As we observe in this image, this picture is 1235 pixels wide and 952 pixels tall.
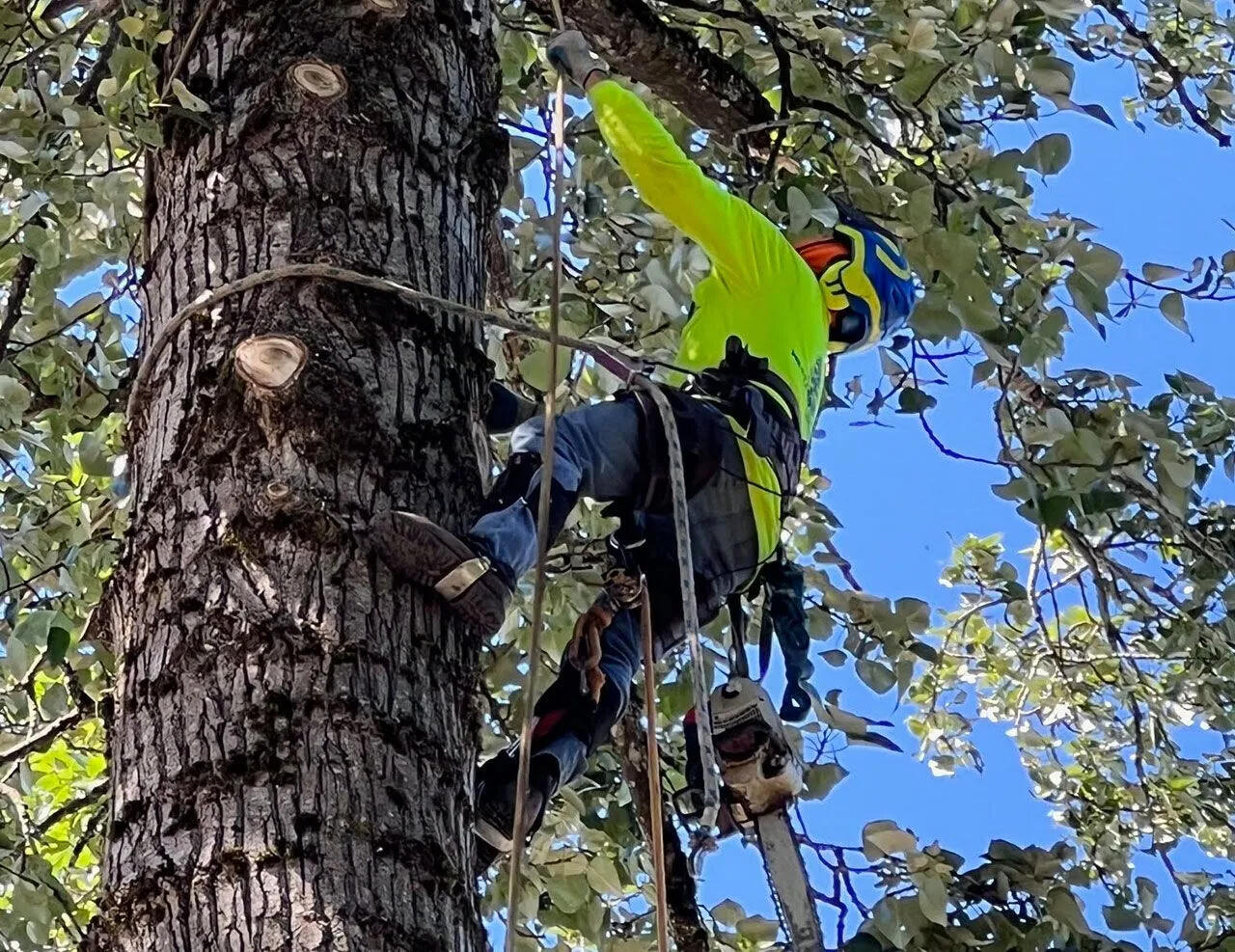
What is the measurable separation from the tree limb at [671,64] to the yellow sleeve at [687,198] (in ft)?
1.25

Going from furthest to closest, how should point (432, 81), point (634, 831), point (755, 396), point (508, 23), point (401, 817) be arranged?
point (508, 23) < point (634, 831) < point (755, 396) < point (432, 81) < point (401, 817)

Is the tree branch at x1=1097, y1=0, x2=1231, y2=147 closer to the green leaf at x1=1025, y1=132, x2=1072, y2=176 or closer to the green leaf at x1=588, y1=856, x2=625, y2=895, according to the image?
the green leaf at x1=1025, y1=132, x2=1072, y2=176

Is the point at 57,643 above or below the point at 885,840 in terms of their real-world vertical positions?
above

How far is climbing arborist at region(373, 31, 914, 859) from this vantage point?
2.21 m

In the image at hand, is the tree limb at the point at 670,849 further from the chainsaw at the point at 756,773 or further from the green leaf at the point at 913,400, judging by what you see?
the green leaf at the point at 913,400

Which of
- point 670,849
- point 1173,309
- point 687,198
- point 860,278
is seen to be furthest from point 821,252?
point 670,849

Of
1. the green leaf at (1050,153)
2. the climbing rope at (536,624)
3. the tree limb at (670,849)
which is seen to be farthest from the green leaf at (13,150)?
the green leaf at (1050,153)

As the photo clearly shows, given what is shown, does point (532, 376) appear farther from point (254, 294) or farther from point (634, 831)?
point (634, 831)

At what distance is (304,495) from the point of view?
1.59 metres

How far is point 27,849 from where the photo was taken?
2656 millimetres

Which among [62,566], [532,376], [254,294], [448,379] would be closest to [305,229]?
[254,294]

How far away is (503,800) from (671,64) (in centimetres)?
149

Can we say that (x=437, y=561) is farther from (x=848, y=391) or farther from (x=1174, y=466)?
(x=848, y=391)

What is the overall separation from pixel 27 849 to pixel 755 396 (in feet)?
4.75
